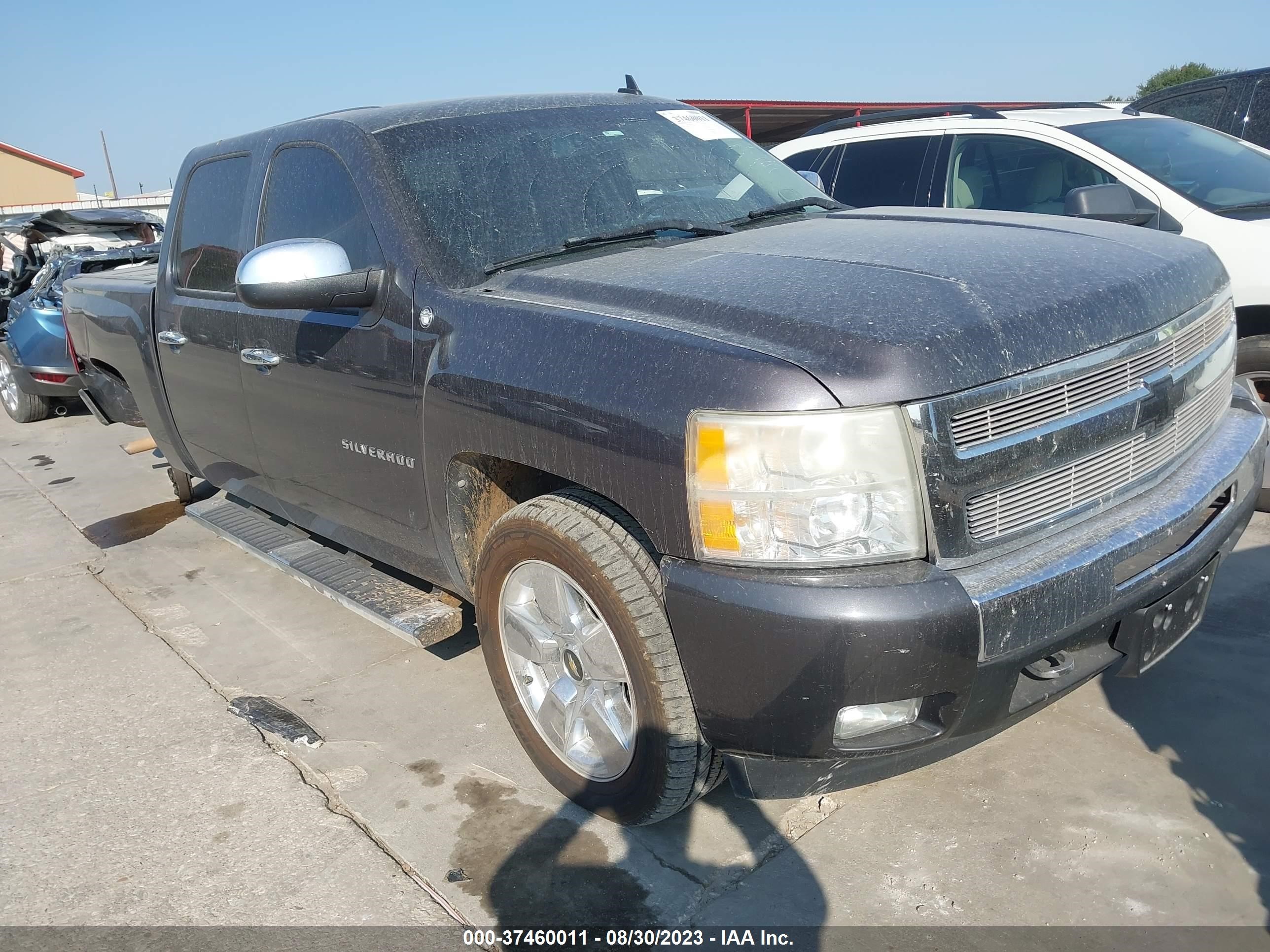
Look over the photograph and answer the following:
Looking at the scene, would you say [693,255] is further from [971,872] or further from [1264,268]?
[1264,268]

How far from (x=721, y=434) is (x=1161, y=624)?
121 centimetres

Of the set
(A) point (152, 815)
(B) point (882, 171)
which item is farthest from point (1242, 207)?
(A) point (152, 815)

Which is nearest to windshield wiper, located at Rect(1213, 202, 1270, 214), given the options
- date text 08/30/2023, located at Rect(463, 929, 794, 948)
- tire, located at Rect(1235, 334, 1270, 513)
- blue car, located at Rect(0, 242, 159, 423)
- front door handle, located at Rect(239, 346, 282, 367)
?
tire, located at Rect(1235, 334, 1270, 513)

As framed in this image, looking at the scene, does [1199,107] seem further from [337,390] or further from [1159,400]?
[337,390]

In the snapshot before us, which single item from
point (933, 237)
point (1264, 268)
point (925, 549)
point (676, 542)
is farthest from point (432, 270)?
point (1264, 268)

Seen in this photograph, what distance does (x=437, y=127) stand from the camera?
3.25 m

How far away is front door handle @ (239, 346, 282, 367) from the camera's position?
3.49 meters

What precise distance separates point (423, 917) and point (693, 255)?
1827 mm

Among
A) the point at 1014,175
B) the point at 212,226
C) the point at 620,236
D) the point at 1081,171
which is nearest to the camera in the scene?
the point at 620,236

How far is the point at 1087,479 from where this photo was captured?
2.28 m

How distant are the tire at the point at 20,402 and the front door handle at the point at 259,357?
23.3 ft

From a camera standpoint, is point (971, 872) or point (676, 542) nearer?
point (676, 542)

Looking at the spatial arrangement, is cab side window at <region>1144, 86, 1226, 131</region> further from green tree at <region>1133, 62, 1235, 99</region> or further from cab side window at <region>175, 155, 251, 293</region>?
green tree at <region>1133, 62, 1235, 99</region>

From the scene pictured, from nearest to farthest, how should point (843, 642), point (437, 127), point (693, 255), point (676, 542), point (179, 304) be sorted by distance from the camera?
1. point (843, 642)
2. point (676, 542)
3. point (693, 255)
4. point (437, 127)
5. point (179, 304)
